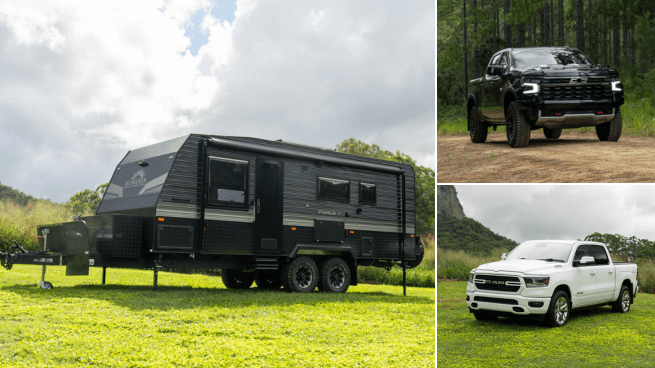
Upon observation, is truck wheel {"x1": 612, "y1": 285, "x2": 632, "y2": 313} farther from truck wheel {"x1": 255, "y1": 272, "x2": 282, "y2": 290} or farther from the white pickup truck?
truck wheel {"x1": 255, "y1": 272, "x2": 282, "y2": 290}

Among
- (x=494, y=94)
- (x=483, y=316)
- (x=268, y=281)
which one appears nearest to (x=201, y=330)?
(x=483, y=316)

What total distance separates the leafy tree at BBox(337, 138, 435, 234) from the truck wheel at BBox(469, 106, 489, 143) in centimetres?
2154

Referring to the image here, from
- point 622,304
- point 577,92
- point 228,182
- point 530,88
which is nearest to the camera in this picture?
point 577,92

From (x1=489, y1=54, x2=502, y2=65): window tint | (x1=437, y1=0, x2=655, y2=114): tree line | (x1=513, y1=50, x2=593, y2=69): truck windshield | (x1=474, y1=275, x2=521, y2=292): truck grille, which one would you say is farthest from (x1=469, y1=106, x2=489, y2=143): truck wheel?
(x1=474, y1=275, x2=521, y2=292): truck grille

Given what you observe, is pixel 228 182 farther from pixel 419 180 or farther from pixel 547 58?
pixel 419 180

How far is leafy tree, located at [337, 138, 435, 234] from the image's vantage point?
90.4 feet

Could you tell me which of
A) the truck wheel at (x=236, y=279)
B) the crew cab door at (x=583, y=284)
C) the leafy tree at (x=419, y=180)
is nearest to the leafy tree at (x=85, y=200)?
the leafy tree at (x=419, y=180)

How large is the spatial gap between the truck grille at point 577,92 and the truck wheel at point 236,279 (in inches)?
405

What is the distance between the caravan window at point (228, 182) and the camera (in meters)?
10.4

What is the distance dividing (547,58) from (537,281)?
290 cm

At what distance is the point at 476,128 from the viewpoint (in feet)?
17.2

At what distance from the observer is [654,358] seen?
188 inches

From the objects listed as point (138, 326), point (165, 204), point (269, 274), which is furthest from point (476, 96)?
point (269, 274)

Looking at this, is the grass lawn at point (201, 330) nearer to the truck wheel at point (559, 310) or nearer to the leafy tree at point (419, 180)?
the truck wheel at point (559, 310)
